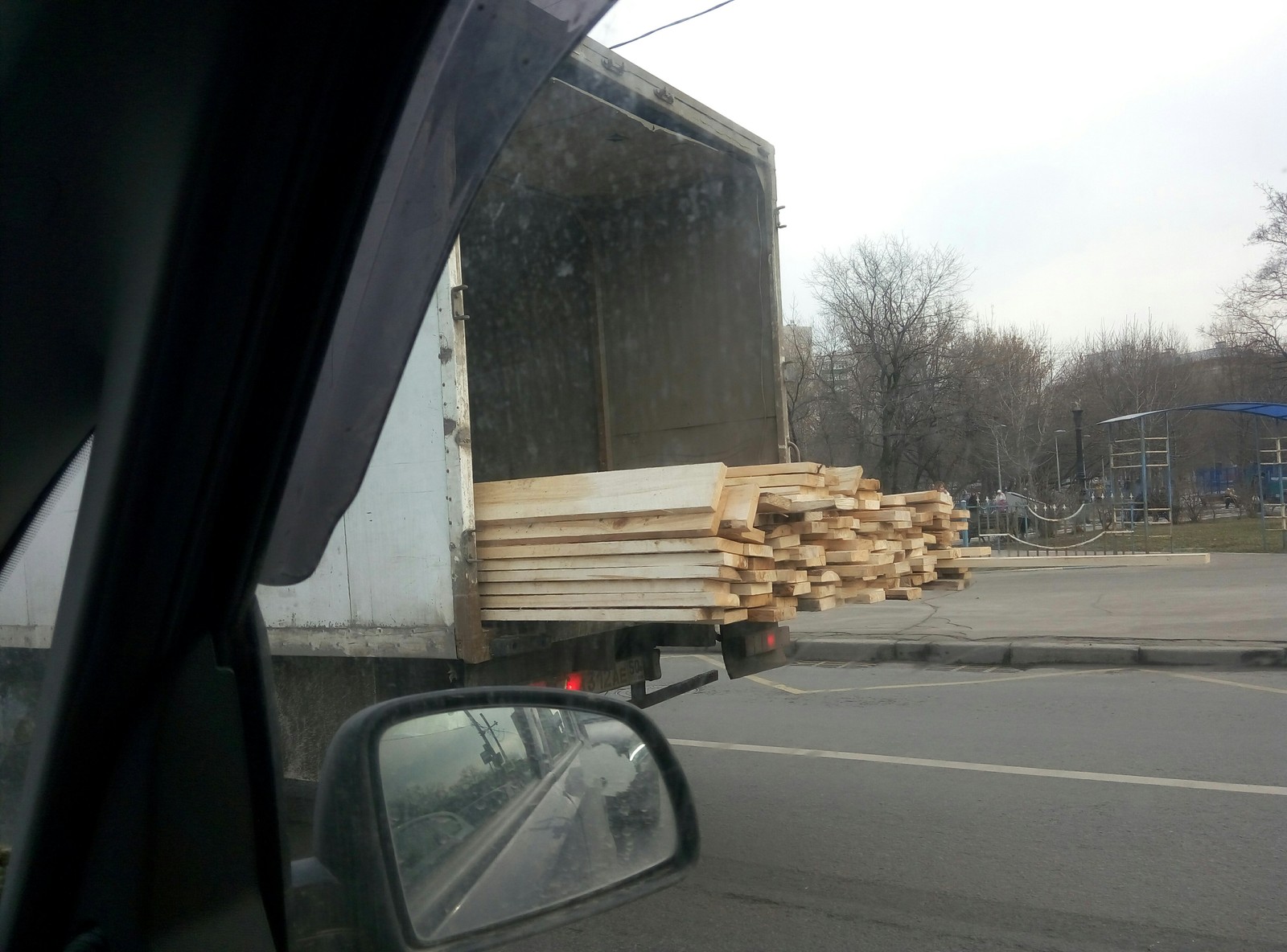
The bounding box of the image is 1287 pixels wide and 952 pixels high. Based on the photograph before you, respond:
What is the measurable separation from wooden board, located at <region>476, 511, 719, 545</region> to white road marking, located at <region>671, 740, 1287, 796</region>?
287 cm

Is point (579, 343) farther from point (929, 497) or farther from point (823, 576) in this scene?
point (823, 576)

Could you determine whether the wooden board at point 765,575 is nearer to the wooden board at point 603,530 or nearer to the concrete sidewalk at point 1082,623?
the wooden board at point 603,530

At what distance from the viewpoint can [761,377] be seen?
18.3 ft

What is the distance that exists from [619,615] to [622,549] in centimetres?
24

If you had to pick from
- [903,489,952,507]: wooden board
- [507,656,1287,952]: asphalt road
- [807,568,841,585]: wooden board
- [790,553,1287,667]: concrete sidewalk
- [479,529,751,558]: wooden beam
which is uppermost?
[903,489,952,507]: wooden board

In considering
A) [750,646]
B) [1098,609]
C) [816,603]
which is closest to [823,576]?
[816,603]

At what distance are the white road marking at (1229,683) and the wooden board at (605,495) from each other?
5.62 metres

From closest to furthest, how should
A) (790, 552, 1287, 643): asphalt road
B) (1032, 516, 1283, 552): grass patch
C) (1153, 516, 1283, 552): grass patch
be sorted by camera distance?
(790, 552, 1287, 643): asphalt road
(1032, 516, 1283, 552): grass patch
(1153, 516, 1283, 552): grass patch

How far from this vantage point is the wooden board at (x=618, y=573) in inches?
144

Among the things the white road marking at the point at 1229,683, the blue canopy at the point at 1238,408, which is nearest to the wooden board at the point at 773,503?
the white road marking at the point at 1229,683

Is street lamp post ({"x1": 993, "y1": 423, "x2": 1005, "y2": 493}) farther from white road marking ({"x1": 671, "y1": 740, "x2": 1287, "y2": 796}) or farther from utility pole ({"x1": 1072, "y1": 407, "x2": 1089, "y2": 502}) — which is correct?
white road marking ({"x1": 671, "y1": 740, "x2": 1287, "y2": 796})

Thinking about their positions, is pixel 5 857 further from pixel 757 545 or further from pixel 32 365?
pixel 757 545

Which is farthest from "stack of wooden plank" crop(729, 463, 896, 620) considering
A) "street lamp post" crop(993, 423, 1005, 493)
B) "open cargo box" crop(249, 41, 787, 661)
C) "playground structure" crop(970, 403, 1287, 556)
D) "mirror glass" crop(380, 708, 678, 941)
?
"playground structure" crop(970, 403, 1287, 556)

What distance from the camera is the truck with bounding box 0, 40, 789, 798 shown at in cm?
378
